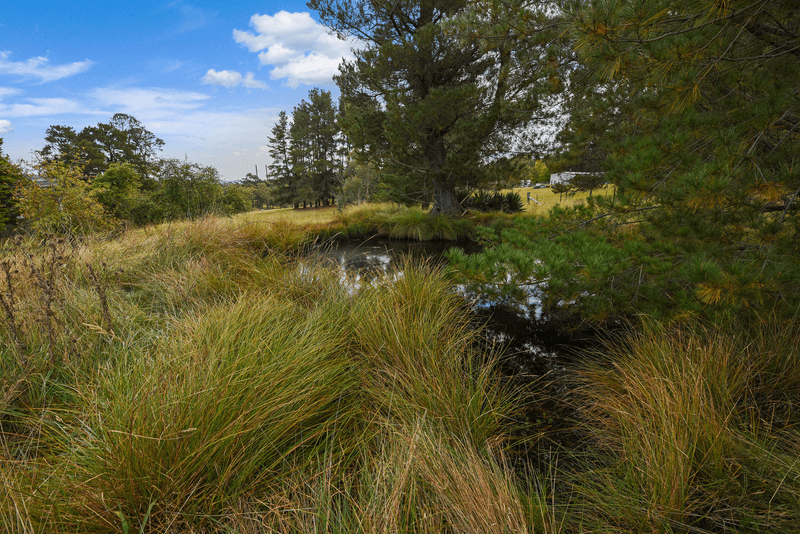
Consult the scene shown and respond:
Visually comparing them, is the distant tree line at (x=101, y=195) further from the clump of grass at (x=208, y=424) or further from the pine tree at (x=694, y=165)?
the pine tree at (x=694, y=165)

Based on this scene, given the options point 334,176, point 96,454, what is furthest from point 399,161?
point 334,176

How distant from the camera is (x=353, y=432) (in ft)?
5.84

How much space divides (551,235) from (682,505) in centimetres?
218

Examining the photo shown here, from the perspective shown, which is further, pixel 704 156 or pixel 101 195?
pixel 101 195

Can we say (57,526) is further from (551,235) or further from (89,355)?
(551,235)

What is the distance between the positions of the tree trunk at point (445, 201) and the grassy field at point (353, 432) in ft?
25.9

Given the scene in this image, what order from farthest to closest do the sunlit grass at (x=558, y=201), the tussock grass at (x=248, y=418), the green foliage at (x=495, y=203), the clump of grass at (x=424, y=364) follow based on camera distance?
the green foliage at (x=495, y=203) < the sunlit grass at (x=558, y=201) < the clump of grass at (x=424, y=364) < the tussock grass at (x=248, y=418)

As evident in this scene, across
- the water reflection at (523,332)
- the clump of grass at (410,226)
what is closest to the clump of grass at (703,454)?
the water reflection at (523,332)

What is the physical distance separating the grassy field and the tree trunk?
25.9 feet

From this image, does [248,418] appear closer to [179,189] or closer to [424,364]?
[424,364]

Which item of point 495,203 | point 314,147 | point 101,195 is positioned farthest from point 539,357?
point 314,147

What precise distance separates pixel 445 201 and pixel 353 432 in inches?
366

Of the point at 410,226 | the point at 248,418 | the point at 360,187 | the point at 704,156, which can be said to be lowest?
the point at 248,418

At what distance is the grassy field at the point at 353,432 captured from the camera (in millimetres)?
1080
